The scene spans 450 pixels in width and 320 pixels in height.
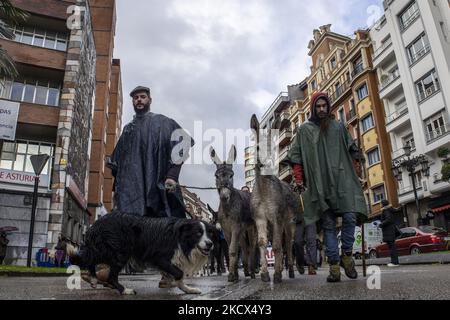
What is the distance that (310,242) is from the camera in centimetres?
797

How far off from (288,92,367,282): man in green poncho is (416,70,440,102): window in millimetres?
28251

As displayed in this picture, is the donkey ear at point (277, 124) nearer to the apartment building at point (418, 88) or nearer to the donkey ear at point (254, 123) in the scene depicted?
the donkey ear at point (254, 123)

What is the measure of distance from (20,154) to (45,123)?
2.82 m

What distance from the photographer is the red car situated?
1833 centimetres

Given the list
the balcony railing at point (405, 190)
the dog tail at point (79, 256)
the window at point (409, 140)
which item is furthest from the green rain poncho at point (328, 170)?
the window at point (409, 140)

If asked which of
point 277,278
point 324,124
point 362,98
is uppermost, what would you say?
point 362,98

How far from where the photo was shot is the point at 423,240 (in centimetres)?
1895

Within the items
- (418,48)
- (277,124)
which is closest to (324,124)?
(277,124)

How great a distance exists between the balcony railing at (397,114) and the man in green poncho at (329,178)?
31459mm

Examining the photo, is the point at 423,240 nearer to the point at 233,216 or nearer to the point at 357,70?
the point at 233,216

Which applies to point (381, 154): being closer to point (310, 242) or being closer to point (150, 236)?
point (310, 242)

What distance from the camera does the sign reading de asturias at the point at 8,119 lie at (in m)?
22.2

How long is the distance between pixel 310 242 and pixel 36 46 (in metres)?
24.4

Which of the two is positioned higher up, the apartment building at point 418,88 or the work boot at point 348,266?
Result: the apartment building at point 418,88
